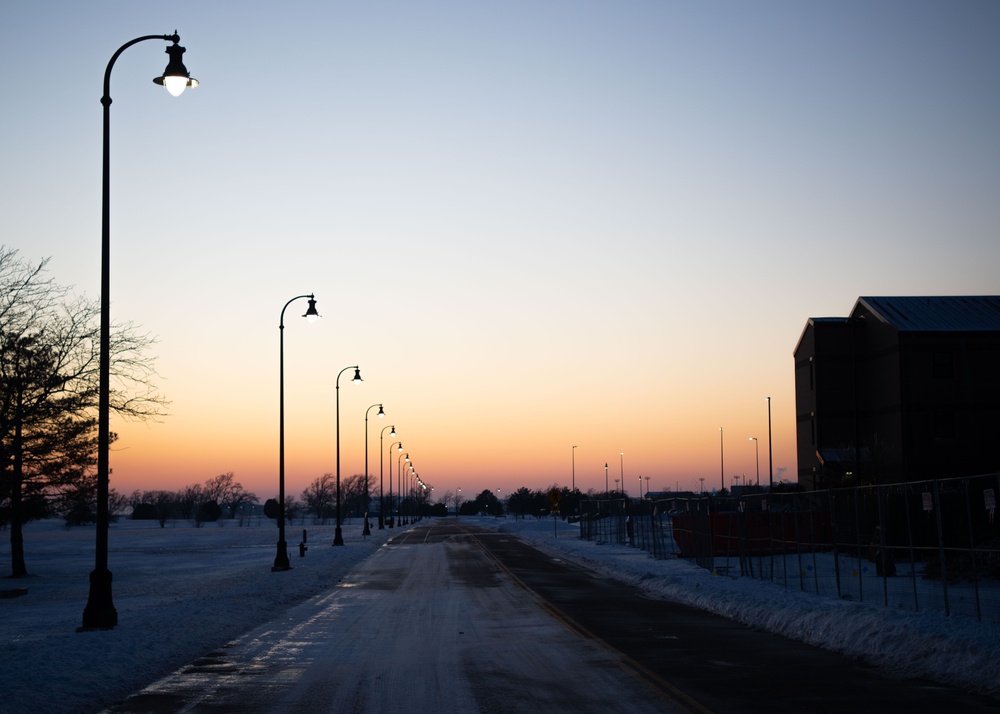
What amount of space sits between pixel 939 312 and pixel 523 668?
53.8 metres

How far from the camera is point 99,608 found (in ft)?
53.0

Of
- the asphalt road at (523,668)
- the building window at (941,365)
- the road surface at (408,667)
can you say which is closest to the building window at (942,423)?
the building window at (941,365)

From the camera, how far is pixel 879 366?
58.5 m

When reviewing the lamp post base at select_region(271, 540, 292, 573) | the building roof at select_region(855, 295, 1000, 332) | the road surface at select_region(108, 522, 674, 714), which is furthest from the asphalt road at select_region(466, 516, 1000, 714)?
the building roof at select_region(855, 295, 1000, 332)

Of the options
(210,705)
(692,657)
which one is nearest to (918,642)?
(692,657)

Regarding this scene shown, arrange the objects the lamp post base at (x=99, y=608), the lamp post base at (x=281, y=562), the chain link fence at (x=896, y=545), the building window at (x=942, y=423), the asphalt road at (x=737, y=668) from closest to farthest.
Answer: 1. the asphalt road at (x=737, y=668)
2. the chain link fence at (x=896, y=545)
3. the lamp post base at (x=99, y=608)
4. the lamp post base at (x=281, y=562)
5. the building window at (x=942, y=423)

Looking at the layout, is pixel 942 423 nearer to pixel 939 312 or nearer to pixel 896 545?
pixel 939 312

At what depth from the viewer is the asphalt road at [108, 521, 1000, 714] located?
10219 millimetres

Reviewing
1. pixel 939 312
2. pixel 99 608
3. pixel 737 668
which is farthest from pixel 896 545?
A: pixel 939 312

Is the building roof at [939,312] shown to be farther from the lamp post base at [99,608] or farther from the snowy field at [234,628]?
the lamp post base at [99,608]

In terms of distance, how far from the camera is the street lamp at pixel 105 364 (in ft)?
52.7

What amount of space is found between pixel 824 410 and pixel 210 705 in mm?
56730

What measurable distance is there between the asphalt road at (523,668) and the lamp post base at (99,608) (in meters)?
2.34

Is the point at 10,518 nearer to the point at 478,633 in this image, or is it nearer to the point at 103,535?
the point at 103,535
